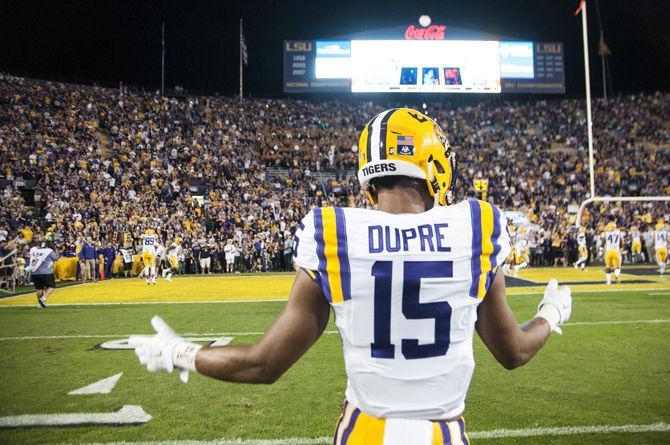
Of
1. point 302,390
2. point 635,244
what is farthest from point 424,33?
point 302,390

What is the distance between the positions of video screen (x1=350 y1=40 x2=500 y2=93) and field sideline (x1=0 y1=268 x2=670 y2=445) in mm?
24610

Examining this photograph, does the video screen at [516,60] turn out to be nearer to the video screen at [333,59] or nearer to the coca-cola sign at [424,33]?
the coca-cola sign at [424,33]

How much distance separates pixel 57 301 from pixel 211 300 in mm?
3778

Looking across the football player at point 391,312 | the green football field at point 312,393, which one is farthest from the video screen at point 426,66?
the football player at point 391,312

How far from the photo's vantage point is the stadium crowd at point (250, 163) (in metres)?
22.4

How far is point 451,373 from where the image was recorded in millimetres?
1551

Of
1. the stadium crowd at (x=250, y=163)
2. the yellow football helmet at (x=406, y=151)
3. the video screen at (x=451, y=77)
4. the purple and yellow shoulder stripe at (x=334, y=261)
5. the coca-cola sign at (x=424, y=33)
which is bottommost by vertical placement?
the purple and yellow shoulder stripe at (x=334, y=261)

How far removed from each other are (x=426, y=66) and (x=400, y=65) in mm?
1588

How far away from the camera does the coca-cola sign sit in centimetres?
3138

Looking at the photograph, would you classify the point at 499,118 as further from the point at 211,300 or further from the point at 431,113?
the point at 211,300

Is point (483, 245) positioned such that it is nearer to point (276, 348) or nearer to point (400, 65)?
point (276, 348)

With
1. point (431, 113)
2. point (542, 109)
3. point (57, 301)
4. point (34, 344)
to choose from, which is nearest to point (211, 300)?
point (57, 301)

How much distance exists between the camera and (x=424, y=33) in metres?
31.4

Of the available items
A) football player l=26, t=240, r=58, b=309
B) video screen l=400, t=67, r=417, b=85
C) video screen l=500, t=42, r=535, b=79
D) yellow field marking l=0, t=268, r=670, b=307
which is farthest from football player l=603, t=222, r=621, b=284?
video screen l=500, t=42, r=535, b=79
